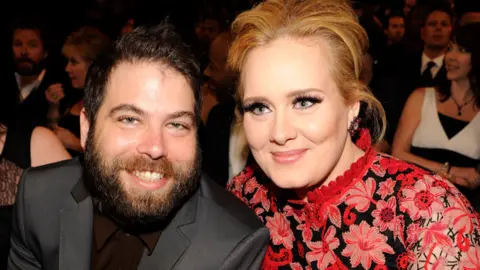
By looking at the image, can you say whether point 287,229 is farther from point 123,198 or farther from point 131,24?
point 131,24

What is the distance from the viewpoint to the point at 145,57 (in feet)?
Result: 6.81

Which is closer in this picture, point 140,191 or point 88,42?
point 140,191

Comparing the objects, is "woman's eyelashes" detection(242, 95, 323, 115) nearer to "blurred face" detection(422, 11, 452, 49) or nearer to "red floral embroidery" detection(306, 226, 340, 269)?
"red floral embroidery" detection(306, 226, 340, 269)

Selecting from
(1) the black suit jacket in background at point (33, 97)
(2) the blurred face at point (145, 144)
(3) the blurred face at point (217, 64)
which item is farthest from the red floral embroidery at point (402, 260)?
(3) the blurred face at point (217, 64)

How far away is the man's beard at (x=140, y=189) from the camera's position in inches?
78.2

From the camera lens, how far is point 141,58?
2.08 m

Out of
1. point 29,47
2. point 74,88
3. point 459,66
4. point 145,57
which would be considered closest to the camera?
point 145,57

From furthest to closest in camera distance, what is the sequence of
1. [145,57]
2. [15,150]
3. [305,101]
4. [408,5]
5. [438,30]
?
[408,5]
[438,30]
[15,150]
[145,57]
[305,101]

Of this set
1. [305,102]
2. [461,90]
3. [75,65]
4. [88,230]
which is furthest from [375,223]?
[75,65]

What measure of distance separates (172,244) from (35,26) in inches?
127

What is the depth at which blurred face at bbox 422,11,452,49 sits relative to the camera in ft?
16.3

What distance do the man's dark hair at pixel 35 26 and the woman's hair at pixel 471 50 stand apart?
310 centimetres

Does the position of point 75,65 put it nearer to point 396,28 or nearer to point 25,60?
point 25,60

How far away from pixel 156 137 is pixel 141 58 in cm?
32
